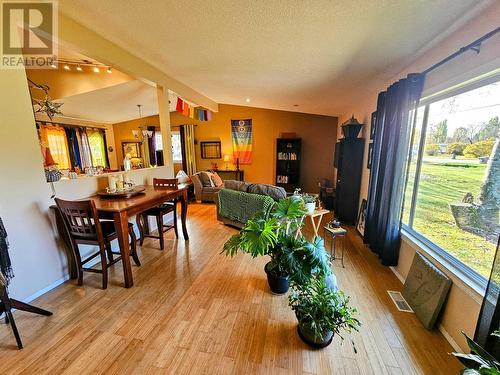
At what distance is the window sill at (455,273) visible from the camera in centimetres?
137

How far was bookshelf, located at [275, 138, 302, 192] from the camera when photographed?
6133mm

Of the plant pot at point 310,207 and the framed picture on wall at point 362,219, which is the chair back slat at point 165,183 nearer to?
the plant pot at point 310,207

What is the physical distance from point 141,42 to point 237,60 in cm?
Answer: 114

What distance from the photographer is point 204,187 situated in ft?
18.0

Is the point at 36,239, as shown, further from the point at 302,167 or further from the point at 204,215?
the point at 302,167

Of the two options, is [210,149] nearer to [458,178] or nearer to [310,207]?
[310,207]

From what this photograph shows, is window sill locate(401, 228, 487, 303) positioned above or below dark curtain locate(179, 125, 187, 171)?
below

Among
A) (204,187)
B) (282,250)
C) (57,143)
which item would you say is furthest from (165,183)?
(57,143)

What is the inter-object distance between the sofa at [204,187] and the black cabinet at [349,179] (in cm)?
296

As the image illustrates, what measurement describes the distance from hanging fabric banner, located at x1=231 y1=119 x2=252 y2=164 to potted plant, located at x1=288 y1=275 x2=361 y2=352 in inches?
214

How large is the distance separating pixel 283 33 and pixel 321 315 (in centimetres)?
232

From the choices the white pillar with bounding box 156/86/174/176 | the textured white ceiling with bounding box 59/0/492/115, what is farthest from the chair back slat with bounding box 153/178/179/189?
the textured white ceiling with bounding box 59/0/492/115

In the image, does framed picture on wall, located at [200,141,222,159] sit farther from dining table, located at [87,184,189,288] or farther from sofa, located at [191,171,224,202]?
dining table, located at [87,184,189,288]

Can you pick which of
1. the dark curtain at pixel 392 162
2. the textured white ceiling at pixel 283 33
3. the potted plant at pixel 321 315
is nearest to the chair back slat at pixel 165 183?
the textured white ceiling at pixel 283 33
